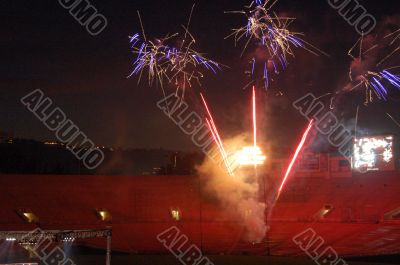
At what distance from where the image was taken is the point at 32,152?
148 feet

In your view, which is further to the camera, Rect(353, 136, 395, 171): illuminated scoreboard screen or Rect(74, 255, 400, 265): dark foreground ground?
Rect(353, 136, 395, 171): illuminated scoreboard screen

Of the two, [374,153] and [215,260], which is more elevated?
[374,153]

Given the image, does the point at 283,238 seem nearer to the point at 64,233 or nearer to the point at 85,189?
the point at 85,189

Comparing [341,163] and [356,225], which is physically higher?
[341,163]

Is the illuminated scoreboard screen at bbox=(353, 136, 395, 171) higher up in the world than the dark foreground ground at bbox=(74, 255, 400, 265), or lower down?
higher up

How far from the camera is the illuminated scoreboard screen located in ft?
99.0

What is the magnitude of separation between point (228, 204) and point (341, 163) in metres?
7.78

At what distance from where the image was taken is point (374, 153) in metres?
30.7

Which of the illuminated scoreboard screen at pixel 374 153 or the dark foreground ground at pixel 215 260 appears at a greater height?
the illuminated scoreboard screen at pixel 374 153

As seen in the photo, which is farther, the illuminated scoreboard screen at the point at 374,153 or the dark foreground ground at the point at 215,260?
the illuminated scoreboard screen at the point at 374,153

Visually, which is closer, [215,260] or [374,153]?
[215,260]

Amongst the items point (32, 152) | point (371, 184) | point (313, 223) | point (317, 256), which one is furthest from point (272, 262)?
point (32, 152)

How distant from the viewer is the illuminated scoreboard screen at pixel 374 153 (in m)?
30.2

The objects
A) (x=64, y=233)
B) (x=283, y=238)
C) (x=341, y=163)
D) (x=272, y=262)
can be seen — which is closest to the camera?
(x=64, y=233)
